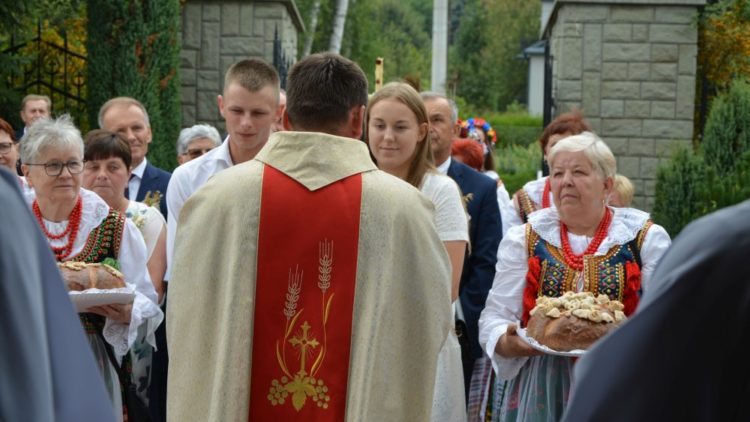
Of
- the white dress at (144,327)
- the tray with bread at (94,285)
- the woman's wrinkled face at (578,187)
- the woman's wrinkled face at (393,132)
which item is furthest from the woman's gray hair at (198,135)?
the woman's wrinkled face at (578,187)

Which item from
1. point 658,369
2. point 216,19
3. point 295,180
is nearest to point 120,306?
point 295,180

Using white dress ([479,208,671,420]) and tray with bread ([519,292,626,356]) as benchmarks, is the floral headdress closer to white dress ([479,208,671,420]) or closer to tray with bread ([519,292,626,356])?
white dress ([479,208,671,420])

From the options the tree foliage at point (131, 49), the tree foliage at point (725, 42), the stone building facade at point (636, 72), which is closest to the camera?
the tree foliage at point (131, 49)

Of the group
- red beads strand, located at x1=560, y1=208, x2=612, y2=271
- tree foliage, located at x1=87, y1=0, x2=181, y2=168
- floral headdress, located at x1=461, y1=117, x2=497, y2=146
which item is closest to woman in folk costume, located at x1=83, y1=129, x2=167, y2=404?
red beads strand, located at x1=560, y1=208, x2=612, y2=271

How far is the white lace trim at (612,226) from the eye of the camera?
5059mm

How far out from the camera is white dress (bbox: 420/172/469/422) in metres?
5.01

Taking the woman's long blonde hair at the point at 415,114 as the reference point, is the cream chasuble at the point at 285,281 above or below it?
below

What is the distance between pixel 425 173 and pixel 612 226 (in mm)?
867

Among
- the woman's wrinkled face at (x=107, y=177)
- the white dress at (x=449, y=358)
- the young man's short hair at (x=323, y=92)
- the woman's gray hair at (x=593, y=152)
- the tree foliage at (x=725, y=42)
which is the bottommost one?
the white dress at (x=449, y=358)

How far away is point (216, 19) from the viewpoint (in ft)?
48.0

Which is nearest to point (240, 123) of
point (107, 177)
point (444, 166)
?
point (107, 177)

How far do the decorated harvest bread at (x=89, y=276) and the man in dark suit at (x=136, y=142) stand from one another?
1928mm

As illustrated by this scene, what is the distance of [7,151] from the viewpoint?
6922 mm

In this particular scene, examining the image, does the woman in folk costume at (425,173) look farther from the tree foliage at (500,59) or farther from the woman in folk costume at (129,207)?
the tree foliage at (500,59)
